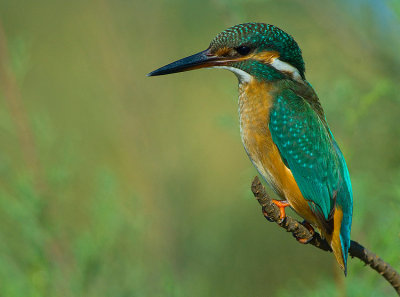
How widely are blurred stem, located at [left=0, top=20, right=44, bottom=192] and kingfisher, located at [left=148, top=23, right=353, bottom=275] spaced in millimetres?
890

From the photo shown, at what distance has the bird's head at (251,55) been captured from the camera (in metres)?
2.55

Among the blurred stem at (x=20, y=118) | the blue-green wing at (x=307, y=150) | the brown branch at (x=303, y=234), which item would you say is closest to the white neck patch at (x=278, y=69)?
the blue-green wing at (x=307, y=150)

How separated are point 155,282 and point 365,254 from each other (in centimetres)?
159

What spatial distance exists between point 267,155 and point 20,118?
1326 millimetres

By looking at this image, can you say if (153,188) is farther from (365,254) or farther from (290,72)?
(365,254)

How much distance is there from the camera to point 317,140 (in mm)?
2504

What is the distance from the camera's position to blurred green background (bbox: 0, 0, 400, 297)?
3092 mm

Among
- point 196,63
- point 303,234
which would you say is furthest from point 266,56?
point 303,234

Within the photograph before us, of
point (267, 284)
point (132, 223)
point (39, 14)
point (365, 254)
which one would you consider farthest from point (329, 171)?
point (39, 14)

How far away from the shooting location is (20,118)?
3.08m

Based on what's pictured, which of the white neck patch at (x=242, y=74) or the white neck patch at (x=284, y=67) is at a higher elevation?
the white neck patch at (x=284, y=67)

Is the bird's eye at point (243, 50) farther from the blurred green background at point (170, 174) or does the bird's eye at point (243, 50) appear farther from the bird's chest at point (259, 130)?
the blurred green background at point (170, 174)

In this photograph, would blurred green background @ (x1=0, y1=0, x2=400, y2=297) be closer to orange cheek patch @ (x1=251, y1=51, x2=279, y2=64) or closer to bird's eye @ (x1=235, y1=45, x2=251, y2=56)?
orange cheek patch @ (x1=251, y1=51, x2=279, y2=64)

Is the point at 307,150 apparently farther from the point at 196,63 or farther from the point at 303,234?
the point at 196,63
